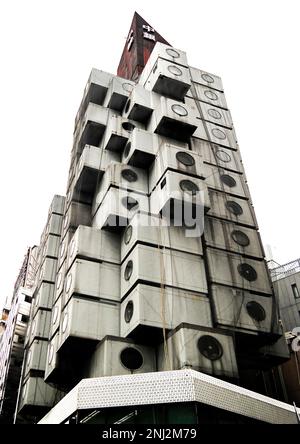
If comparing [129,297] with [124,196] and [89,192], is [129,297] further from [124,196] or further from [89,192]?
[89,192]

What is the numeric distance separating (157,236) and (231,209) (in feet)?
26.0

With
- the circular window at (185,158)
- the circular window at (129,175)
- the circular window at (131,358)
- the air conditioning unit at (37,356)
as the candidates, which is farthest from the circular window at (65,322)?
the circular window at (185,158)

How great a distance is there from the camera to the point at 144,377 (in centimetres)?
1814

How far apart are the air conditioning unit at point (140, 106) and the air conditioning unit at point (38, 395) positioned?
940 inches

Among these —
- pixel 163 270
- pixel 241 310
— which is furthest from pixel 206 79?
pixel 241 310

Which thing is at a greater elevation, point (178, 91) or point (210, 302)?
point (178, 91)

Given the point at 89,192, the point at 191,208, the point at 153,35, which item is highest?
the point at 153,35

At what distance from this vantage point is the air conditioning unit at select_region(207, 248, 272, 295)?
94.8 feet

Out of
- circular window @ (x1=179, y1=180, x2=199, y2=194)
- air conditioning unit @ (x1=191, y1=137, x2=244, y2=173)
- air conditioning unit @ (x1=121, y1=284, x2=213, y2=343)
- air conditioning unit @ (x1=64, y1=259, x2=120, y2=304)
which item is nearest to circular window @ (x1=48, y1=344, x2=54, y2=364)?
air conditioning unit @ (x1=64, y1=259, x2=120, y2=304)

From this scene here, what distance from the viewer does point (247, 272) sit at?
98.4ft

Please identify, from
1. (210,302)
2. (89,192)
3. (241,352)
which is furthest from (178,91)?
(241,352)

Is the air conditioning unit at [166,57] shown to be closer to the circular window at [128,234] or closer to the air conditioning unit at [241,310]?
the circular window at [128,234]

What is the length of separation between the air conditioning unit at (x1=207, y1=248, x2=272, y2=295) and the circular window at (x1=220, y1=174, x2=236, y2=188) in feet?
25.4
